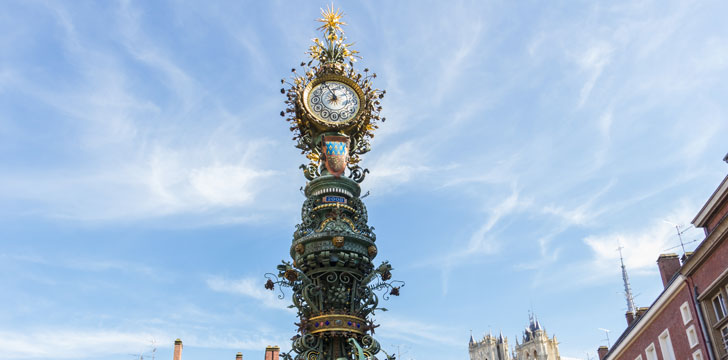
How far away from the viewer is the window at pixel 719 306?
30864mm

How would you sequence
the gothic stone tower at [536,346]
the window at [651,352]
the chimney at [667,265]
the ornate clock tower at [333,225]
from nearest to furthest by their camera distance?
1. the ornate clock tower at [333,225]
2. the window at [651,352]
3. the chimney at [667,265]
4. the gothic stone tower at [536,346]

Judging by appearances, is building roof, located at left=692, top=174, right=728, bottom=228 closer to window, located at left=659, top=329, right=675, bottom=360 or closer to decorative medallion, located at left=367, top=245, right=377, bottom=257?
window, located at left=659, top=329, right=675, bottom=360

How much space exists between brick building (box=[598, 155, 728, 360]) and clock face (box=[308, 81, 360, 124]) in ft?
55.3

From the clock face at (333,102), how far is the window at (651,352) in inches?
849

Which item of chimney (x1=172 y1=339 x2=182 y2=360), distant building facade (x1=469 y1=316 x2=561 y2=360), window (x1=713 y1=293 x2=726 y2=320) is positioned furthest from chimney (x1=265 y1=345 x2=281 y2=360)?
distant building facade (x1=469 y1=316 x2=561 y2=360)

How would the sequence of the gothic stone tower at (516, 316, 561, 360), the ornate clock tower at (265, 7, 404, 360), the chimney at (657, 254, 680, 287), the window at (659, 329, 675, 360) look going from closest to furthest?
the ornate clock tower at (265, 7, 404, 360), the window at (659, 329, 675, 360), the chimney at (657, 254, 680, 287), the gothic stone tower at (516, 316, 561, 360)

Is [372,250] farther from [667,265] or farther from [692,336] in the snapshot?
[667,265]

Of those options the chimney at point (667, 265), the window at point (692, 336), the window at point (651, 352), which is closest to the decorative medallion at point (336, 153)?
the window at point (692, 336)

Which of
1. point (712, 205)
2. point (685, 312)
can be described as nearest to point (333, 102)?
point (712, 205)

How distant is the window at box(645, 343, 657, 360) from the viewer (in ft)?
126

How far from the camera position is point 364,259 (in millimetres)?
28781

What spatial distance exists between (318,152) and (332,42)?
665cm

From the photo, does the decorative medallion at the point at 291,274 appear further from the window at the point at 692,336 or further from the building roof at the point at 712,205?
the window at the point at 692,336

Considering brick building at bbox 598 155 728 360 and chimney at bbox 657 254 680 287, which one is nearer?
brick building at bbox 598 155 728 360
